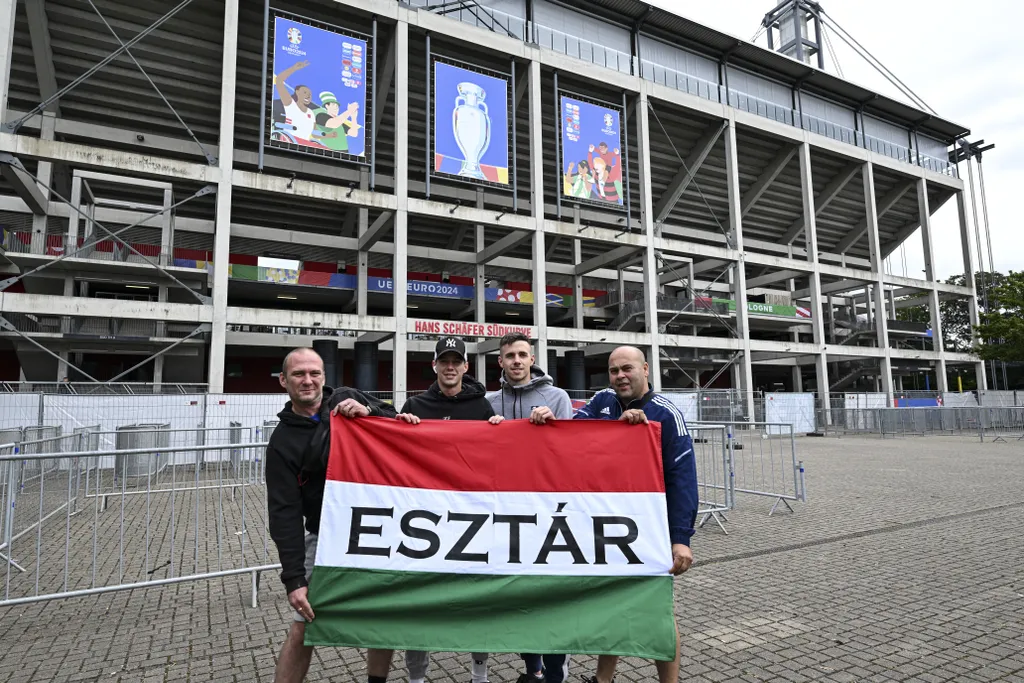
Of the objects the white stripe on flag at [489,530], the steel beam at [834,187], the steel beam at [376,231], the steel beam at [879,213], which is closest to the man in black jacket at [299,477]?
the white stripe on flag at [489,530]

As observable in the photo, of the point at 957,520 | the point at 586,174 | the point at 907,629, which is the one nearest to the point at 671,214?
the point at 586,174

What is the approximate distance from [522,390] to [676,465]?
1.00 meters

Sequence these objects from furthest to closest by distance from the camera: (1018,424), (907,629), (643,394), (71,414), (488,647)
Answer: (1018,424)
(71,414)
(907,629)
(643,394)
(488,647)

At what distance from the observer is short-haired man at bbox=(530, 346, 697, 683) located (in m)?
2.97

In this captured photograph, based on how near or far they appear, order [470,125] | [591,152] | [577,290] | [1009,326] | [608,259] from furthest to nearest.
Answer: [577,290] < [1009,326] < [608,259] < [591,152] < [470,125]

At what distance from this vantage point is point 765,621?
421 centimetres

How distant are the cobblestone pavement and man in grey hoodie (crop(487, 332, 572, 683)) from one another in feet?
4.43

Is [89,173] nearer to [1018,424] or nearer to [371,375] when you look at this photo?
[371,375]

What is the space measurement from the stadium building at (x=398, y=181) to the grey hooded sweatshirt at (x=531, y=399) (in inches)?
806

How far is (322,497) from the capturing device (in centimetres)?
295

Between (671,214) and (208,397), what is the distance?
107ft

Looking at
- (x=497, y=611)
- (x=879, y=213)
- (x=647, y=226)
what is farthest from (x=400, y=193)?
(x=879, y=213)

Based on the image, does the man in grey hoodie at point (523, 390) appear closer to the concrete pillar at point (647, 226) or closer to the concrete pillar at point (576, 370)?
the concrete pillar at point (647, 226)

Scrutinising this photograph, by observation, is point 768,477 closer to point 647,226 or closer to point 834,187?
point 647,226
